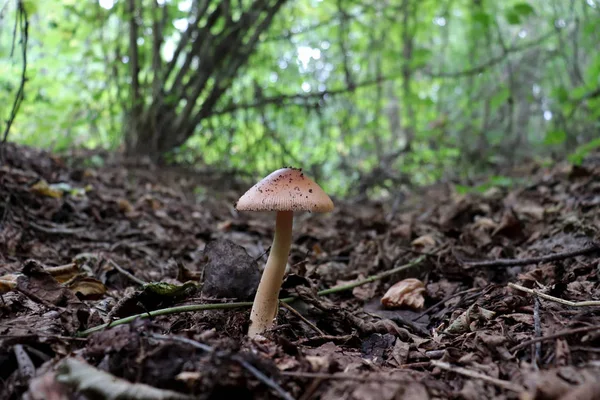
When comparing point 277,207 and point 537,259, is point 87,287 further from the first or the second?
point 537,259

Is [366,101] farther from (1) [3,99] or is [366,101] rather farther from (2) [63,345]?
(2) [63,345]

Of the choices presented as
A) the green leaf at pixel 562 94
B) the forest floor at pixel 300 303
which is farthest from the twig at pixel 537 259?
the green leaf at pixel 562 94

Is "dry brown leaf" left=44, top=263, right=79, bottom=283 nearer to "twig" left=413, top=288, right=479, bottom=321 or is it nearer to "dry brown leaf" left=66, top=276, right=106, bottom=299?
"dry brown leaf" left=66, top=276, right=106, bottom=299

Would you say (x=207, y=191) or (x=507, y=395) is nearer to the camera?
(x=507, y=395)

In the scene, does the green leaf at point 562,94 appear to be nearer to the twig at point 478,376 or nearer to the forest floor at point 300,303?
the forest floor at point 300,303

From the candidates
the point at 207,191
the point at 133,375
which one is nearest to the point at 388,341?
the point at 133,375

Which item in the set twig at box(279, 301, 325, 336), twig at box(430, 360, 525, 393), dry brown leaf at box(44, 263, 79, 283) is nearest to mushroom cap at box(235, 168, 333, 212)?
twig at box(279, 301, 325, 336)

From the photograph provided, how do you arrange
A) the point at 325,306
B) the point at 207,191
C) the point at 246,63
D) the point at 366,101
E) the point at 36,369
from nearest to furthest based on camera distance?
the point at 36,369 → the point at 325,306 → the point at 207,191 → the point at 246,63 → the point at 366,101
